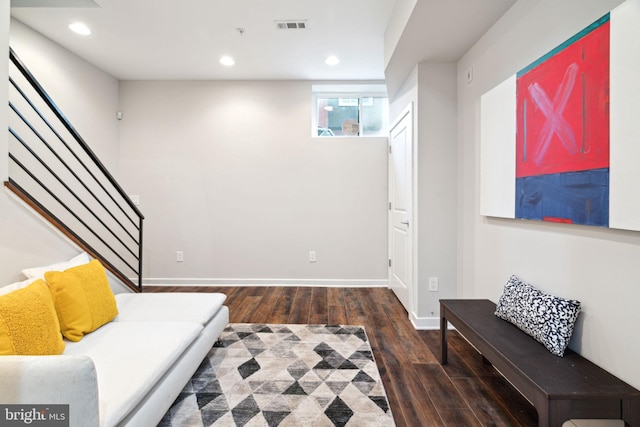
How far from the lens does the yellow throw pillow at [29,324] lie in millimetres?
1148

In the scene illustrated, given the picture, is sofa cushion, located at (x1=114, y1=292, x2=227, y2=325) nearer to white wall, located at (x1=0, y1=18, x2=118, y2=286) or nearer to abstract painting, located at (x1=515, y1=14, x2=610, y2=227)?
white wall, located at (x1=0, y1=18, x2=118, y2=286)

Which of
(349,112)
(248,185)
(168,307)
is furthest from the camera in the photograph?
(349,112)

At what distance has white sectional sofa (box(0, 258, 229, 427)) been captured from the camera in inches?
36.3

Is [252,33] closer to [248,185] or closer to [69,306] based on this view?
[248,185]

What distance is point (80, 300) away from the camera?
1.61 meters

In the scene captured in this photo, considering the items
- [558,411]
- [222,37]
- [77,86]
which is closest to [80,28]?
[77,86]

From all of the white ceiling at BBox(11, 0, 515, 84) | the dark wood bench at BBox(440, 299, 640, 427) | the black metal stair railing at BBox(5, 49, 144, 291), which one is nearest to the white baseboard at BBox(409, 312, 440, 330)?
the dark wood bench at BBox(440, 299, 640, 427)

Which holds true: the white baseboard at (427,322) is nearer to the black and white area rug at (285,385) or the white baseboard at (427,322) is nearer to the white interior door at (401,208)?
the white interior door at (401,208)

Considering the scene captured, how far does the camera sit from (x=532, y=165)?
166 cm

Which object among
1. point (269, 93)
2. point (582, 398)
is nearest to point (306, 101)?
point (269, 93)

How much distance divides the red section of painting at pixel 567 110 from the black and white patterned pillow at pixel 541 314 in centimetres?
63

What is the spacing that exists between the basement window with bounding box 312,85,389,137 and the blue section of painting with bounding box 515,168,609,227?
2.66 meters

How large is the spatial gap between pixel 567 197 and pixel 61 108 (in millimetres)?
4503

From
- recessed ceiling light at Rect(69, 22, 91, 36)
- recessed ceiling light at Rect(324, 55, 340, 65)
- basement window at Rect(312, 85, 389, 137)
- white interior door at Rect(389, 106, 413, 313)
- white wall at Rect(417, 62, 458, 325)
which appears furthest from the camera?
basement window at Rect(312, 85, 389, 137)
